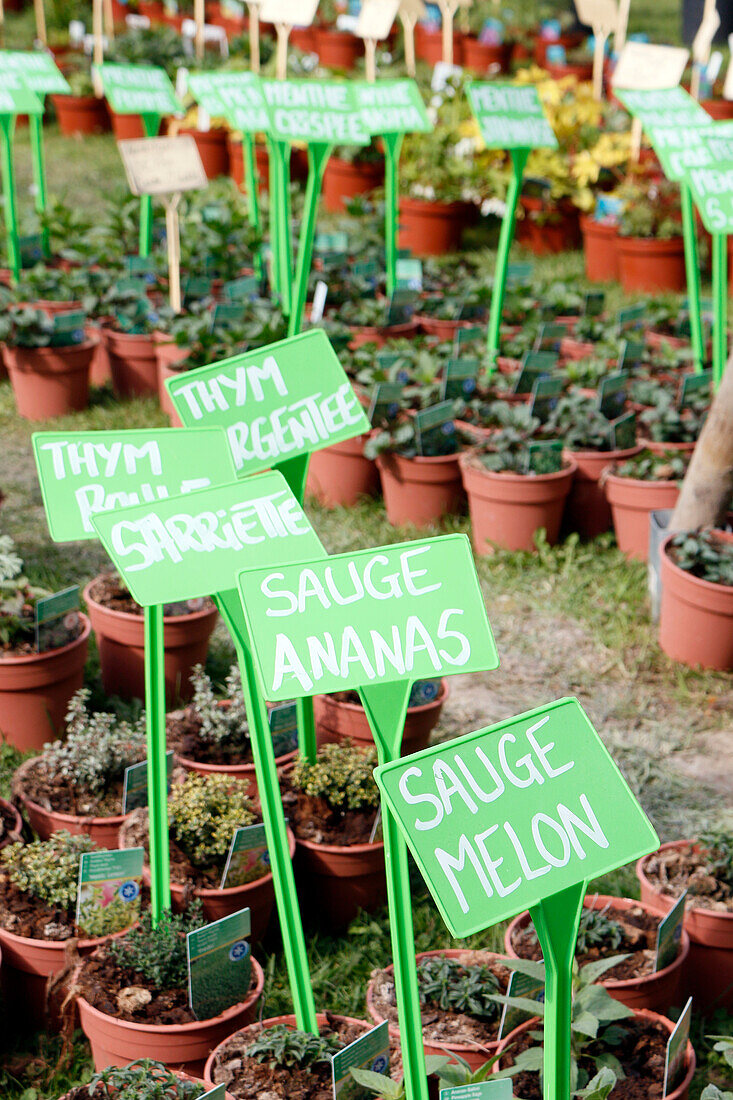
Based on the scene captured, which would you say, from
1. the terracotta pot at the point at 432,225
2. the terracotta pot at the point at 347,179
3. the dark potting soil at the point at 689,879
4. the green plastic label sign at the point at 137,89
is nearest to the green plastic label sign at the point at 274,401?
the dark potting soil at the point at 689,879

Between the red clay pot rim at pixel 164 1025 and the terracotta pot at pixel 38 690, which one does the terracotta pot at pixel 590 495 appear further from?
the red clay pot rim at pixel 164 1025

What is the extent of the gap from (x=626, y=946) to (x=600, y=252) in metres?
5.92

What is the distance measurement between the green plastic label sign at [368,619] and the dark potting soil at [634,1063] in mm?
911

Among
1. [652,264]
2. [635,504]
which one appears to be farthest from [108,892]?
[652,264]

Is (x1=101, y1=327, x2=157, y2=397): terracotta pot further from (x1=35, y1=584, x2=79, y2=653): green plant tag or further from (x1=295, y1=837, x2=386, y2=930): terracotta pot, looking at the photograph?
(x1=295, y1=837, x2=386, y2=930): terracotta pot

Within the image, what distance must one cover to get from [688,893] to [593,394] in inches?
113

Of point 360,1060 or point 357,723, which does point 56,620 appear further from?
point 360,1060

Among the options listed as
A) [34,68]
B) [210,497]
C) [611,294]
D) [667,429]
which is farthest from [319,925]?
[611,294]

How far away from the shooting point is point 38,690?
3.32 meters

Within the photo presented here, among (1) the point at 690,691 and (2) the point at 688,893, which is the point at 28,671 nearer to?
(2) the point at 688,893

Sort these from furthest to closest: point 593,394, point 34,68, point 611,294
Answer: point 611,294, point 34,68, point 593,394

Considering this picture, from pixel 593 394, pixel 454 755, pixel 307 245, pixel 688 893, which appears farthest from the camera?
pixel 593 394

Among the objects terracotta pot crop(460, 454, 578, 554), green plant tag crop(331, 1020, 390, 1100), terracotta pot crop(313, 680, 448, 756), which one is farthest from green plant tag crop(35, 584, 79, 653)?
terracotta pot crop(460, 454, 578, 554)

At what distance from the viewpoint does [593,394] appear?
17.0 feet
